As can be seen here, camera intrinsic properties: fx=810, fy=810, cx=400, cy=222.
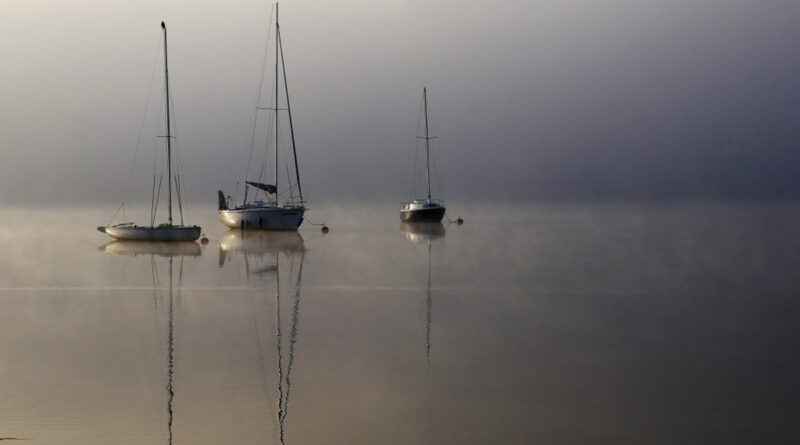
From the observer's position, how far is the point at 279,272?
87.6 ft

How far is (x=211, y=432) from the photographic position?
29.7 feet

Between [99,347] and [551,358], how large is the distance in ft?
24.8

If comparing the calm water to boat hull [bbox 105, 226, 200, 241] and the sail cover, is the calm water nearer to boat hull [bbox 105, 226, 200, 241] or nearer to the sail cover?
boat hull [bbox 105, 226, 200, 241]

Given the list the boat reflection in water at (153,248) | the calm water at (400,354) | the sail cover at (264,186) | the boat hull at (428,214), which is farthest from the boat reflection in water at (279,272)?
the boat hull at (428,214)

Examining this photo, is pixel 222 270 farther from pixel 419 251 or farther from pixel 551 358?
pixel 551 358

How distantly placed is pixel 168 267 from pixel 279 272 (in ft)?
14.6

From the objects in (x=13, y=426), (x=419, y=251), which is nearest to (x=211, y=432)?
(x=13, y=426)

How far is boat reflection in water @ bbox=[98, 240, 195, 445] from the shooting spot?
38.0ft

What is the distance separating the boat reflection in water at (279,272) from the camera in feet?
38.0

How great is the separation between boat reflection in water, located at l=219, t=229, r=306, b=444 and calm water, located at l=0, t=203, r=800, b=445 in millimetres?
93

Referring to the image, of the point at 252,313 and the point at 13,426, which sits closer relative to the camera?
the point at 13,426

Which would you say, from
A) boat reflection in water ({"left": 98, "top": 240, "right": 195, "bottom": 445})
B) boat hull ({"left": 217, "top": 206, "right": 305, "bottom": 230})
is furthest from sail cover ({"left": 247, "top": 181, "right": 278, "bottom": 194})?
boat reflection in water ({"left": 98, "top": 240, "right": 195, "bottom": 445})

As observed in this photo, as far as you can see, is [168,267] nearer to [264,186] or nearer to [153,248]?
[153,248]

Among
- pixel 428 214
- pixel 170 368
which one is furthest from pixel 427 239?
pixel 170 368
